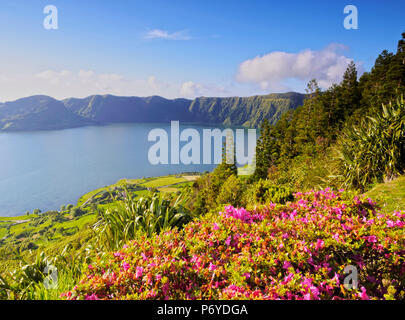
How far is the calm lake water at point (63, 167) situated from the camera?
8438 centimetres

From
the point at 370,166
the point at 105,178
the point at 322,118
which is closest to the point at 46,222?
the point at 105,178

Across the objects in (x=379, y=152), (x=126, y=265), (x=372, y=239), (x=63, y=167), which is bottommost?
(x=63, y=167)

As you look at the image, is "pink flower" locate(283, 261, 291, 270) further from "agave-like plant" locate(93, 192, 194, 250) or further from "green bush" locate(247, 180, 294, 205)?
"green bush" locate(247, 180, 294, 205)

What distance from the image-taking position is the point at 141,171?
107 m

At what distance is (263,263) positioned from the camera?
2.02 m

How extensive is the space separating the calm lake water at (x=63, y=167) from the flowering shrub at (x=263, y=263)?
9002 cm

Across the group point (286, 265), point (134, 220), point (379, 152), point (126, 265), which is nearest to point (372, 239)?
point (286, 265)

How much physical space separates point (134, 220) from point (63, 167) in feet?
420

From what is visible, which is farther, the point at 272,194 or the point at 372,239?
the point at 272,194

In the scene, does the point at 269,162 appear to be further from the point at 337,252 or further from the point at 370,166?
the point at 337,252

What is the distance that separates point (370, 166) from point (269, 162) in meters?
37.9

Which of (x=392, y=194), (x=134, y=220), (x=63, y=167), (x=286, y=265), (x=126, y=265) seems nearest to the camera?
(x=286, y=265)

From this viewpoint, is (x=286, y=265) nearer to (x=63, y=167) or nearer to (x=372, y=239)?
(x=372, y=239)

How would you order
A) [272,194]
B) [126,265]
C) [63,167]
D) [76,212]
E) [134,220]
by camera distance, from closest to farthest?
[126,265]
[134,220]
[272,194]
[76,212]
[63,167]
